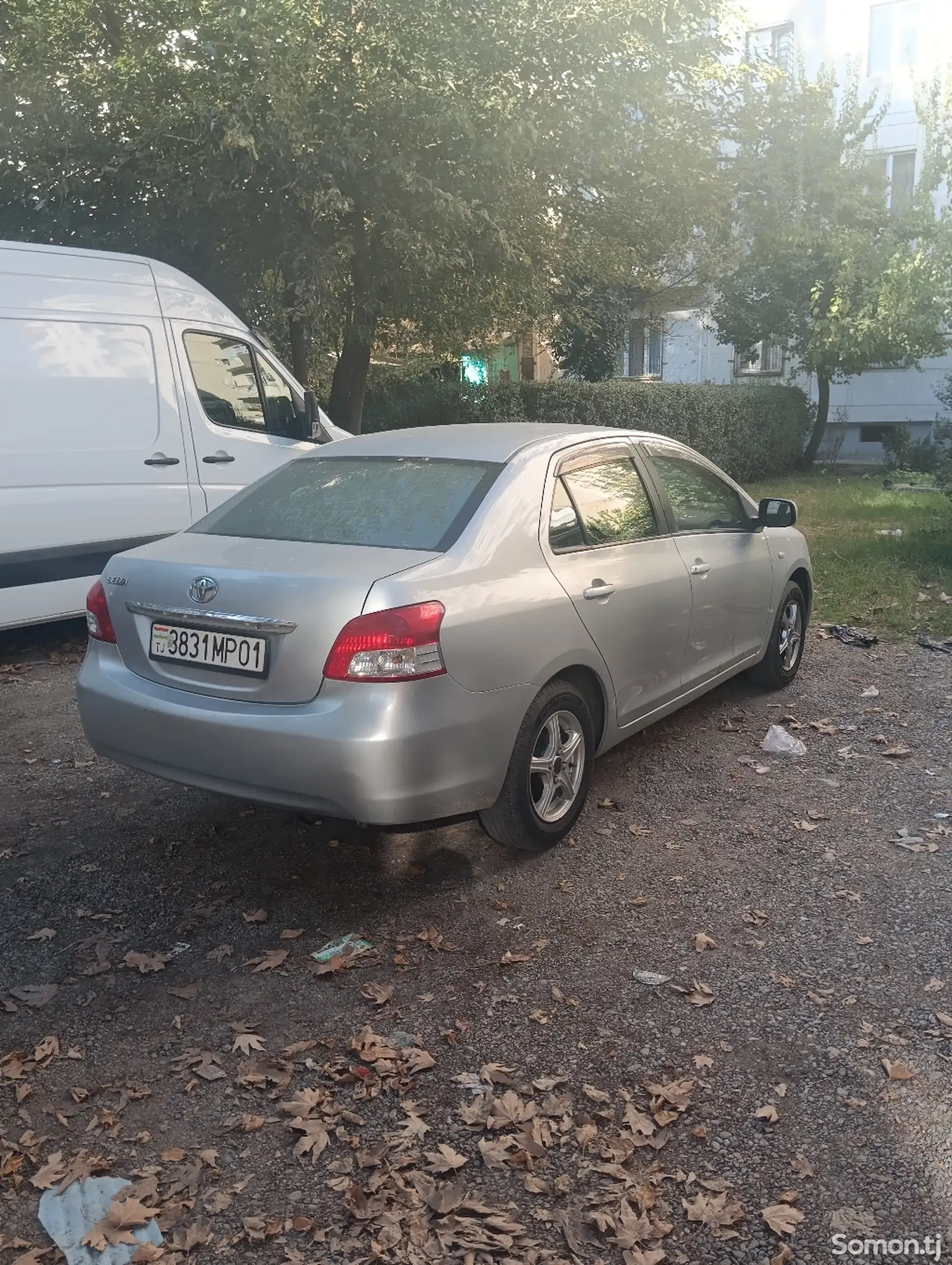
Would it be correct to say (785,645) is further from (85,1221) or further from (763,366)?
(763,366)

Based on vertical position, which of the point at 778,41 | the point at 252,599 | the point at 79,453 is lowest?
the point at 252,599

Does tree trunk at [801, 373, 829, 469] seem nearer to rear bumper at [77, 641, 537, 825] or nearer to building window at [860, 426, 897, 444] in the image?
building window at [860, 426, 897, 444]

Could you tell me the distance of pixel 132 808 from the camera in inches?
209

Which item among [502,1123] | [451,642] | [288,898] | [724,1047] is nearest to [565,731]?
[451,642]

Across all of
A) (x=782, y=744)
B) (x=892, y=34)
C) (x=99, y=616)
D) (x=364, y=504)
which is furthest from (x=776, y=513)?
(x=892, y=34)

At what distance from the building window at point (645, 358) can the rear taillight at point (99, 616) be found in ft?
98.0

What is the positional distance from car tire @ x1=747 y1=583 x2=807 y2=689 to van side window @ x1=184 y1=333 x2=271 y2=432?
4253mm

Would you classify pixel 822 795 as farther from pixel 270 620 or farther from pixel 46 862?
pixel 46 862

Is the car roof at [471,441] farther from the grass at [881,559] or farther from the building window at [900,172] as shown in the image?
the building window at [900,172]

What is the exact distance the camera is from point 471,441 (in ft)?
16.9

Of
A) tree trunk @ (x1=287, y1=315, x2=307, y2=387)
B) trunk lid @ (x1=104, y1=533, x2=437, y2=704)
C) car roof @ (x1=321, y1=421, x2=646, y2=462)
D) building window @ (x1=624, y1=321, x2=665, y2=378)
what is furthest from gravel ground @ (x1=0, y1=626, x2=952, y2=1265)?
building window @ (x1=624, y1=321, x2=665, y2=378)

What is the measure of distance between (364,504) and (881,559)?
8.59 m

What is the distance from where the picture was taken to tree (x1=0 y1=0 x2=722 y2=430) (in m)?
10.7

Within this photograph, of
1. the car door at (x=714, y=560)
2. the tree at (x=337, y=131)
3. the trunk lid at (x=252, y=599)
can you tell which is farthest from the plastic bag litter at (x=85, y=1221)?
the tree at (x=337, y=131)
